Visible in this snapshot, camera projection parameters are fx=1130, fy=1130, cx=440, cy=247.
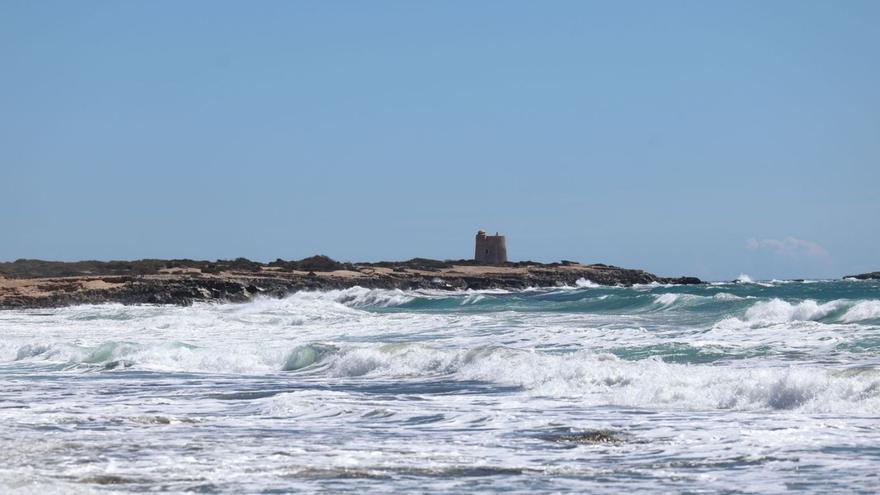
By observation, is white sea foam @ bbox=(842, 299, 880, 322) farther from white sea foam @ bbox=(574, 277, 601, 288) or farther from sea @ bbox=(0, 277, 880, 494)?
white sea foam @ bbox=(574, 277, 601, 288)

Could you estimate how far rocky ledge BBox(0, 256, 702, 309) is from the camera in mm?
45250

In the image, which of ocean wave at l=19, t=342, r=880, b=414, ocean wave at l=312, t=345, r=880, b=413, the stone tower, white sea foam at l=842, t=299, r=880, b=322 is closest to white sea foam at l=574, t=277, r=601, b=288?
the stone tower

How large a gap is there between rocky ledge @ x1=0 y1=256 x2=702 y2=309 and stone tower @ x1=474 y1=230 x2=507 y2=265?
4.96 feet

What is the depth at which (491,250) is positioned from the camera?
8550 centimetres

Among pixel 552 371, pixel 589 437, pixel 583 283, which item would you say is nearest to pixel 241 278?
pixel 583 283

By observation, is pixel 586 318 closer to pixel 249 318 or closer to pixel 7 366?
pixel 249 318

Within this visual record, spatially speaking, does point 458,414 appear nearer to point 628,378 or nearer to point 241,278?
point 628,378

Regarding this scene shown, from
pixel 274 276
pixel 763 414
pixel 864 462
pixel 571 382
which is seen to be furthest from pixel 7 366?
pixel 274 276

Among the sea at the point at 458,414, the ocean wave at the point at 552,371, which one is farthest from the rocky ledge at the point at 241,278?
the ocean wave at the point at 552,371

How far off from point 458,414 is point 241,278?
41471 mm

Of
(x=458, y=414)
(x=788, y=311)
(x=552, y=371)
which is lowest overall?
(x=458, y=414)

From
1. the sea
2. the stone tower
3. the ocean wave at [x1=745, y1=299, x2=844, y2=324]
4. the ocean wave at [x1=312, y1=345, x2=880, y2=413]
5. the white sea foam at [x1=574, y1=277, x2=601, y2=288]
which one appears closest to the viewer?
the sea

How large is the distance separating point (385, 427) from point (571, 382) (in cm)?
414

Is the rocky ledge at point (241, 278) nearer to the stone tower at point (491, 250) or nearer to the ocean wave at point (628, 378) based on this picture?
the stone tower at point (491, 250)
